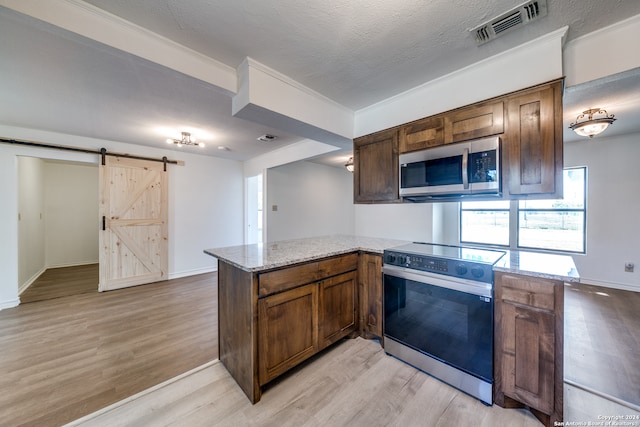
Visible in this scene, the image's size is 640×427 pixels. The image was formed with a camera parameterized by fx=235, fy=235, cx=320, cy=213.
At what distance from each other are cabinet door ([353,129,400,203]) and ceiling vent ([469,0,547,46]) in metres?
1.01

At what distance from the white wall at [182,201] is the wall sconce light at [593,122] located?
5.89 metres

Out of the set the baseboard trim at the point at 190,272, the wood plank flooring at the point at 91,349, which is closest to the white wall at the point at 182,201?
the baseboard trim at the point at 190,272

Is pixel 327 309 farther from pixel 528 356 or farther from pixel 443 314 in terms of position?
pixel 528 356

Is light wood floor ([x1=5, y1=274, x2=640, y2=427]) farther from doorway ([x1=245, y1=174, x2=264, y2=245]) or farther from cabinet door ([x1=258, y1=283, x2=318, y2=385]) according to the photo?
doorway ([x1=245, y1=174, x2=264, y2=245])

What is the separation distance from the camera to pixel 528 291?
5.00 feet

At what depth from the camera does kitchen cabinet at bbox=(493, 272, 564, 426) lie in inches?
56.8

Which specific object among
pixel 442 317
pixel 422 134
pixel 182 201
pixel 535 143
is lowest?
pixel 442 317

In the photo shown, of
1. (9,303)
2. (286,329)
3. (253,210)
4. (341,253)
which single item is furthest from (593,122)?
(9,303)

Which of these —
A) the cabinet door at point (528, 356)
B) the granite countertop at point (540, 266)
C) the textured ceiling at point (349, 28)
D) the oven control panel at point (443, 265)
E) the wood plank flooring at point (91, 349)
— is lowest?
the wood plank flooring at point (91, 349)

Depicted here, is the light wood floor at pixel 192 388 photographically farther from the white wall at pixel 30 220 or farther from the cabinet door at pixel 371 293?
the white wall at pixel 30 220

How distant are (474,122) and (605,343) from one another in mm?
2619

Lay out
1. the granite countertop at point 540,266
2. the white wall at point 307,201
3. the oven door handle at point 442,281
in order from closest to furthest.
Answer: the granite countertop at point 540,266 < the oven door handle at point 442,281 < the white wall at point 307,201

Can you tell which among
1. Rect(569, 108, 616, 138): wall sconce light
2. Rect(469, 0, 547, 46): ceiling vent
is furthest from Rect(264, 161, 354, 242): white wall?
Result: Rect(569, 108, 616, 138): wall sconce light

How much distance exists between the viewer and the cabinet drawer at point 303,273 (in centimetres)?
172
